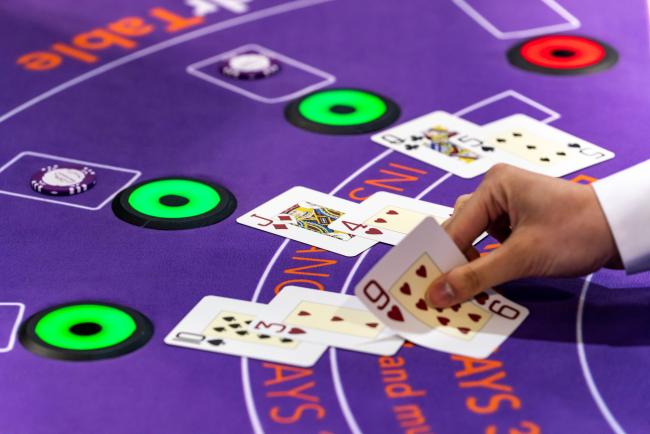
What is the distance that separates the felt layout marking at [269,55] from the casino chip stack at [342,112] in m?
0.05

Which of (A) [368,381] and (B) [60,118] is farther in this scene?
(B) [60,118]

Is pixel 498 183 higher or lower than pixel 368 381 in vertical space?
higher

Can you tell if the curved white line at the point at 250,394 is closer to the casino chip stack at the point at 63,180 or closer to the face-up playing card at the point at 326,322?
the face-up playing card at the point at 326,322

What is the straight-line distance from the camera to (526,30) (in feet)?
13.3

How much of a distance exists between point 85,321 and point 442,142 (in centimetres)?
118

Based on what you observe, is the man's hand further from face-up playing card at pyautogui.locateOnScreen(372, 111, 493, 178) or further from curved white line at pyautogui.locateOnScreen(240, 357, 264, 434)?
face-up playing card at pyautogui.locateOnScreen(372, 111, 493, 178)

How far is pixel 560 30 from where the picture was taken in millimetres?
4070

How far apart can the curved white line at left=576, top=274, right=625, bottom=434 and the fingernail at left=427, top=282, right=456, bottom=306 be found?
0.26 m

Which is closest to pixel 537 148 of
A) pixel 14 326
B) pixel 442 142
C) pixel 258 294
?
pixel 442 142

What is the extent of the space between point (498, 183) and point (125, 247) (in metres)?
0.86

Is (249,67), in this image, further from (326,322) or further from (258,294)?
(326,322)

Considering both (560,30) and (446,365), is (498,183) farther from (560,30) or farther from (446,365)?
(560,30)

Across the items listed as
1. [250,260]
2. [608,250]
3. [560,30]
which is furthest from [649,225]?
[560,30]

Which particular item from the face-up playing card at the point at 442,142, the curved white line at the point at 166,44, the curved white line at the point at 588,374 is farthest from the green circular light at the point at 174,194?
the curved white line at the point at 588,374
